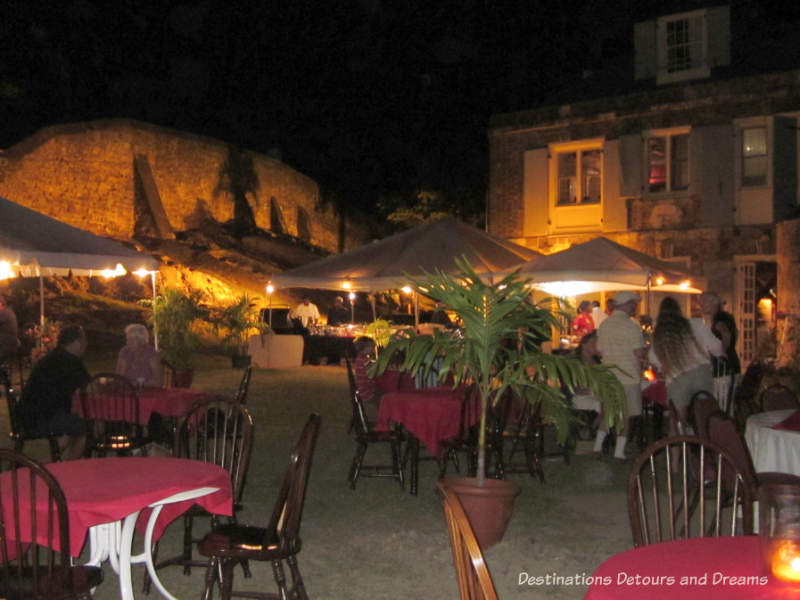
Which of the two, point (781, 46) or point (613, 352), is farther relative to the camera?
point (781, 46)

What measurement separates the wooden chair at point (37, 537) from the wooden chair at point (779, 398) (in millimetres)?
4765

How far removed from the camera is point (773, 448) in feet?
16.2

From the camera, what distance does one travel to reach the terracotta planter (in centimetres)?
506

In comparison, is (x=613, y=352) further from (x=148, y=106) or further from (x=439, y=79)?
(x=148, y=106)

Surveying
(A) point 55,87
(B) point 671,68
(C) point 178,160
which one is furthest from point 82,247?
(A) point 55,87

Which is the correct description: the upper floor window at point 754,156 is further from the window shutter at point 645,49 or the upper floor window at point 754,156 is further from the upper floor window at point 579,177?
the upper floor window at point 579,177

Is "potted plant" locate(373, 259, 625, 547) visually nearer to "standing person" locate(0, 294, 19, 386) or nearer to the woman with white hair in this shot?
the woman with white hair

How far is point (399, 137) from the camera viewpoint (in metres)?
37.2

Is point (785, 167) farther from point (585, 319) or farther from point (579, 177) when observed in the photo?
point (585, 319)

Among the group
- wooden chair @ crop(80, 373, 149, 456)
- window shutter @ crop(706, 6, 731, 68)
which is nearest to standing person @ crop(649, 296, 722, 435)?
wooden chair @ crop(80, 373, 149, 456)

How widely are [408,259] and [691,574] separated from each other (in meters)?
7.02

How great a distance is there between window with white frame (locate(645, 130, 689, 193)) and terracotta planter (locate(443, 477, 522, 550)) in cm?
1254

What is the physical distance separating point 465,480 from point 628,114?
42.6ft

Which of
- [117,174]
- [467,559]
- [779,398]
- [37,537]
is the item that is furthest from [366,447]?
[117,174]
